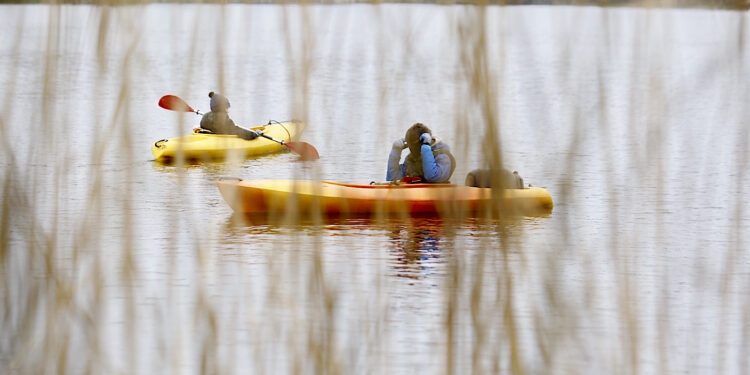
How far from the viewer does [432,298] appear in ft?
29.5

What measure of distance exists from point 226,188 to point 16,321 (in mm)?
10663

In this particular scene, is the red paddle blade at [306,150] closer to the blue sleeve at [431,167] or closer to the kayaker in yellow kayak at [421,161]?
the kayaker in yellow kayak at [421,161]

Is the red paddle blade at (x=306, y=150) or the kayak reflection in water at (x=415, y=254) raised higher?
the red paddle blade at (x=306, y=150)

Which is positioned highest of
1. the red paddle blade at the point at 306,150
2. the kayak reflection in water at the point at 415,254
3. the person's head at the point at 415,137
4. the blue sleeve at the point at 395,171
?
the person's head at the point at 415,137

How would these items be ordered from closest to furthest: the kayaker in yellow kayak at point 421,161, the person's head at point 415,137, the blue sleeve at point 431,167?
the person's head at point 415,137, the kayaker in yellow kayak at point 421,161, the blue sleeve at point 431,167

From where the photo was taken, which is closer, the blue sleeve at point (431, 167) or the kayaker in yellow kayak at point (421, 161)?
the kayaker in yellow kayak at point (421, 161)

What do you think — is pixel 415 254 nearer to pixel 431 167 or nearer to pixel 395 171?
pixel 431 167

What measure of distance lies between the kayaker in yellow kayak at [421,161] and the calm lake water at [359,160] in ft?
27.5

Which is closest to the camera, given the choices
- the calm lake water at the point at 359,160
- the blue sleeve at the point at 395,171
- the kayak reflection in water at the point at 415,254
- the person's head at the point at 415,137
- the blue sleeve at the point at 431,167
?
the calm lake water at the point at 359,160

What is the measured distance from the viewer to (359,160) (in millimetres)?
2592

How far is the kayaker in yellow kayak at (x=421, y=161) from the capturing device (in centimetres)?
1134

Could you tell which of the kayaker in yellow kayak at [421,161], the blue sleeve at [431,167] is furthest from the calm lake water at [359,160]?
the blue sleeve at [431,167]

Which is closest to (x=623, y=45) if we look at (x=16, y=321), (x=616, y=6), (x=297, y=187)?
(x=616, y=6)

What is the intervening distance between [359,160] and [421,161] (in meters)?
9.57
